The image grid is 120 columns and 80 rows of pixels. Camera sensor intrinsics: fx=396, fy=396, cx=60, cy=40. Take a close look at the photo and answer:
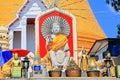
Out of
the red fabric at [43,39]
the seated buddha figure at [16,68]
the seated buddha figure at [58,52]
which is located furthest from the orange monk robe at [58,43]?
the seated buddha figure at [16,68]

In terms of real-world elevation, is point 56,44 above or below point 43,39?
below

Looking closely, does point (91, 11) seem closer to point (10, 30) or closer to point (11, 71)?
point (10, 30)

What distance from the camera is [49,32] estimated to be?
591 inches

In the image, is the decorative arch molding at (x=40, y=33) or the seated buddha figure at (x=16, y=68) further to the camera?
the decorative arch molding at (x=40, y=33)

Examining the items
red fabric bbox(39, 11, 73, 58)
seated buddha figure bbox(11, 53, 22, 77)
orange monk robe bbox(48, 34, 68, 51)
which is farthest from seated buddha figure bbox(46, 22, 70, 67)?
seated buddha figure bbox(11, 53, 22, 77)

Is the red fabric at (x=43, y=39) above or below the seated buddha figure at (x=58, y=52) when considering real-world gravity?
above

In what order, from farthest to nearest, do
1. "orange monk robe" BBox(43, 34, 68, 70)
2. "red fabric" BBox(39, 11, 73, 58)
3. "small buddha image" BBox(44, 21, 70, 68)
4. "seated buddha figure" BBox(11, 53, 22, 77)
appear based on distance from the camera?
"red fabric" BBox(39, 11, 73, 58) < "orange monk robe" BBox(43, 34, 68, 70) < "small buddha image" BBox(44, 21, 70, 68) < "seated buddha figure" BBox(11, 53, 22, 77)

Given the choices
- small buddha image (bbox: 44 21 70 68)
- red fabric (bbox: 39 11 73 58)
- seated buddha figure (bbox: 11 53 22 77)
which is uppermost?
red fabric (bbox: 39 11 73 58)

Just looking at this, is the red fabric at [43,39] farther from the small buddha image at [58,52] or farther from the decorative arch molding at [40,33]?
the small buddha image at [58,52]

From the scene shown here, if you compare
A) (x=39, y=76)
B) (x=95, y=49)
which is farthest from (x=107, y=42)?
(x=39, y=76)

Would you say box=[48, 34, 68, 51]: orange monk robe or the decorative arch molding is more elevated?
the decorative arch molding

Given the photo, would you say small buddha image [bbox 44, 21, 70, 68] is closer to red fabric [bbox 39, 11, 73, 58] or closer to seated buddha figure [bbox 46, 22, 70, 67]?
seated buddha figure [bbox 46, 22, 70, 67]

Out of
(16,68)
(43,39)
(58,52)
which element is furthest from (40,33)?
(16,68)

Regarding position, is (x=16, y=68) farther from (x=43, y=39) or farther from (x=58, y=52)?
(x=43, y=39)
